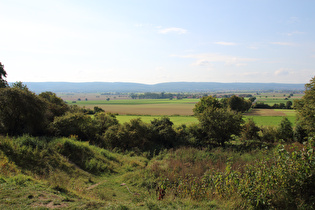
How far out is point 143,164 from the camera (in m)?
18.0

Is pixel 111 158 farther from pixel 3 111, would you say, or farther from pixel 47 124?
pixel 3 111

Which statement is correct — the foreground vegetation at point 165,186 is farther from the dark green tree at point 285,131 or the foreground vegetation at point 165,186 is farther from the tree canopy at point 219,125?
the dark green tree at point 285,131

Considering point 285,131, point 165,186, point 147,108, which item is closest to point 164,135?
point 165,186

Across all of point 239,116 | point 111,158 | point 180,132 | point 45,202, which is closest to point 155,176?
point 111,158

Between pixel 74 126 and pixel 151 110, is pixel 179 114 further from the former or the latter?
pixel 74 126

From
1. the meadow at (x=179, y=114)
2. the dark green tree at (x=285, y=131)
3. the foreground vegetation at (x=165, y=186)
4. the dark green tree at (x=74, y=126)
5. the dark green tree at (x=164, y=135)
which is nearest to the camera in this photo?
the foreground vegetation at (x=165, y=186)

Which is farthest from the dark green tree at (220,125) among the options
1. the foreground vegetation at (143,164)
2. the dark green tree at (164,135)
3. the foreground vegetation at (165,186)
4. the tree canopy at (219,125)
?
the foreground vegetation at (165,186)

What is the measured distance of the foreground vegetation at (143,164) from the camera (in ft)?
18.1

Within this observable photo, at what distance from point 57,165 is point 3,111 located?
1050 centimetres

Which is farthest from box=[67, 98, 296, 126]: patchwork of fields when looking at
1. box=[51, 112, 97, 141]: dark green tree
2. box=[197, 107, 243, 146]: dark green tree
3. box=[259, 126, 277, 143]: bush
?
box=[51, 112, 97, 141]: dark green tree

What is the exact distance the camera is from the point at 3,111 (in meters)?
18.8

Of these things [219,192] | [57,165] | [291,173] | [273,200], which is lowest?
[57,165]

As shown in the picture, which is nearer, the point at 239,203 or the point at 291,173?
the point at 291,173

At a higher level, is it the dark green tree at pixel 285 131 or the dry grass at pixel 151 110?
the dark green tree at pixel 285 131
